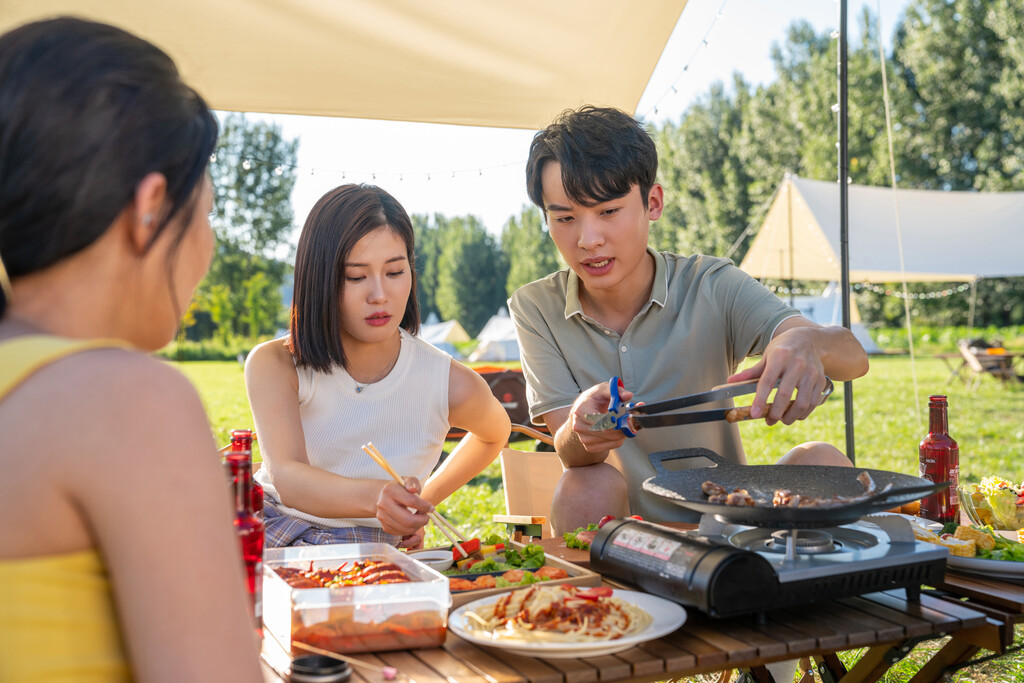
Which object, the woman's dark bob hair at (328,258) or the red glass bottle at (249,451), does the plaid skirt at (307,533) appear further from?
the red glass bottle at (249,451)

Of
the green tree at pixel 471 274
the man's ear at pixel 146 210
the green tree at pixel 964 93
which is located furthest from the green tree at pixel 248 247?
the man's ear at pixel 146 210

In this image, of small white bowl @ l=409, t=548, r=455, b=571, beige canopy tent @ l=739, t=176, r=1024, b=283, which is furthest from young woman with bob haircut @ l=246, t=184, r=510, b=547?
beige canopy tent @ l=739, t=176, r=1024, b=283

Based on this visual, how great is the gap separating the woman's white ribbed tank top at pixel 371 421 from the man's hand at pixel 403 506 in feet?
2.05

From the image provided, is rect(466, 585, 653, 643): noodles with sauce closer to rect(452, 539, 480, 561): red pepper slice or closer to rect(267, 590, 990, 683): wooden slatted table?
rect(267, 590, 990, 683): wooden slatted table

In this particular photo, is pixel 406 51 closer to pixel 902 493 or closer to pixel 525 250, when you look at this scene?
pixel 902 493

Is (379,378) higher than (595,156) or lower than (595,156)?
lower

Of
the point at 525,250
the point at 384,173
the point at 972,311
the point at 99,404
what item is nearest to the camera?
the point at 99,404

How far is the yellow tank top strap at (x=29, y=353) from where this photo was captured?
761 millimetres

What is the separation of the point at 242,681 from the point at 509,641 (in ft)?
1.66

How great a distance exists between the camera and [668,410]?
1646mm

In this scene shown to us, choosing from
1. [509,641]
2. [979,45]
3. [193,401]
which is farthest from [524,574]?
[979,45]

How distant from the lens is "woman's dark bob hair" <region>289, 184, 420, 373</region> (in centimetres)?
227

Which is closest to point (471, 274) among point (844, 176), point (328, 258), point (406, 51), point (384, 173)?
point (384, 173)

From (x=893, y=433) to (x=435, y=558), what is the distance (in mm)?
9068
